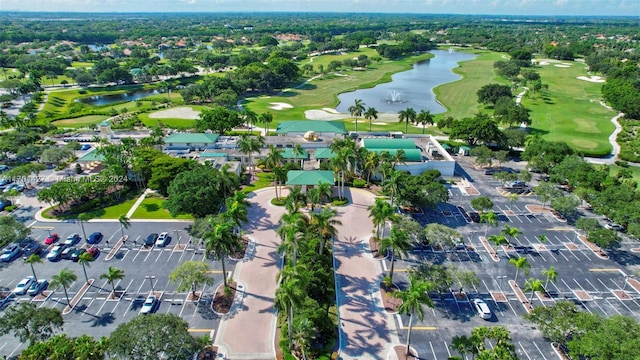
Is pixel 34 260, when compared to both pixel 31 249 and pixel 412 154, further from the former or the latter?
pixel 412 154

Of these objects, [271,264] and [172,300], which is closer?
[172,300]

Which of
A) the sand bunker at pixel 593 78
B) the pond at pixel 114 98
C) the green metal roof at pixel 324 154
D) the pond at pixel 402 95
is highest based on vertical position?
the green metal roof at pixel 324 154

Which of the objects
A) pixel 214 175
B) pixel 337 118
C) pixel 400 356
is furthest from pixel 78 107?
pixel 400 356

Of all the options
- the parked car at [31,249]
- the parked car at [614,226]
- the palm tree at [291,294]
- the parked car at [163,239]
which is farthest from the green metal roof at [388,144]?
the parked car at [31,249]

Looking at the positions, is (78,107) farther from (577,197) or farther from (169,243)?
(577,197)

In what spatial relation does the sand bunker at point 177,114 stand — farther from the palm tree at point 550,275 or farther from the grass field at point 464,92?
the palm tree at point 550,275

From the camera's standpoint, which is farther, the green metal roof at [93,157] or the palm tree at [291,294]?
A: the green metal roof at [93,157]

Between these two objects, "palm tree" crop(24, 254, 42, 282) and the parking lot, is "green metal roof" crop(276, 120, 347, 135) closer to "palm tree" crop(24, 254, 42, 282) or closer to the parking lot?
the parking lot
